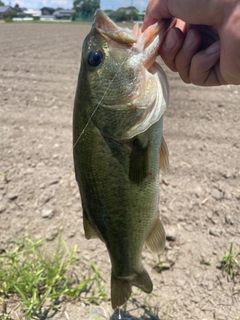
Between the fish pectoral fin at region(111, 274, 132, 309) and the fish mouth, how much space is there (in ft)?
3.88

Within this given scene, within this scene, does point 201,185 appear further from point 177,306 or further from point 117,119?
point 117,119

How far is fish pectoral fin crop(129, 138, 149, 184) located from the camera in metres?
1.71

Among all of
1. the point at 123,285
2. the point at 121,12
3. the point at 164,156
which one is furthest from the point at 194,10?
the point at 121,12

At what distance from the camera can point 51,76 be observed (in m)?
7.22

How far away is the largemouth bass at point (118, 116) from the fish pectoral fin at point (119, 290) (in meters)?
0.45

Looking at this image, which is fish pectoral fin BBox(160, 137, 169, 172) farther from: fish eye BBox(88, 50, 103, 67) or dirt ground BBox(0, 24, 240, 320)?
dirt ground BBox(0, 24, 240, 320)

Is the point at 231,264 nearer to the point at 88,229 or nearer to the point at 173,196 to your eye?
the point at 173,196

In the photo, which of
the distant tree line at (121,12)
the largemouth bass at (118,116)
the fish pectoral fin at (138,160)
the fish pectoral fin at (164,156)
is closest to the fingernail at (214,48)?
the largemouth bass at (118,116)

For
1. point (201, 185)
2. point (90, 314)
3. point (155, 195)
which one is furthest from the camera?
point (201, 185)

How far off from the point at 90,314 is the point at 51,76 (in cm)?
565

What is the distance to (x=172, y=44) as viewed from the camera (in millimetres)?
1869

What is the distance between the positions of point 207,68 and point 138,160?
2.38ft

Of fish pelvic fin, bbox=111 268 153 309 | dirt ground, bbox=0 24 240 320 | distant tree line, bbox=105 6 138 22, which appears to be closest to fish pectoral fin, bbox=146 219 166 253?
fish pelvic fin, bbox=111 268 153 309

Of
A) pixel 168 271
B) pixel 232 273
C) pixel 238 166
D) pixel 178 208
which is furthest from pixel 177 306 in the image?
pixel 238 166
